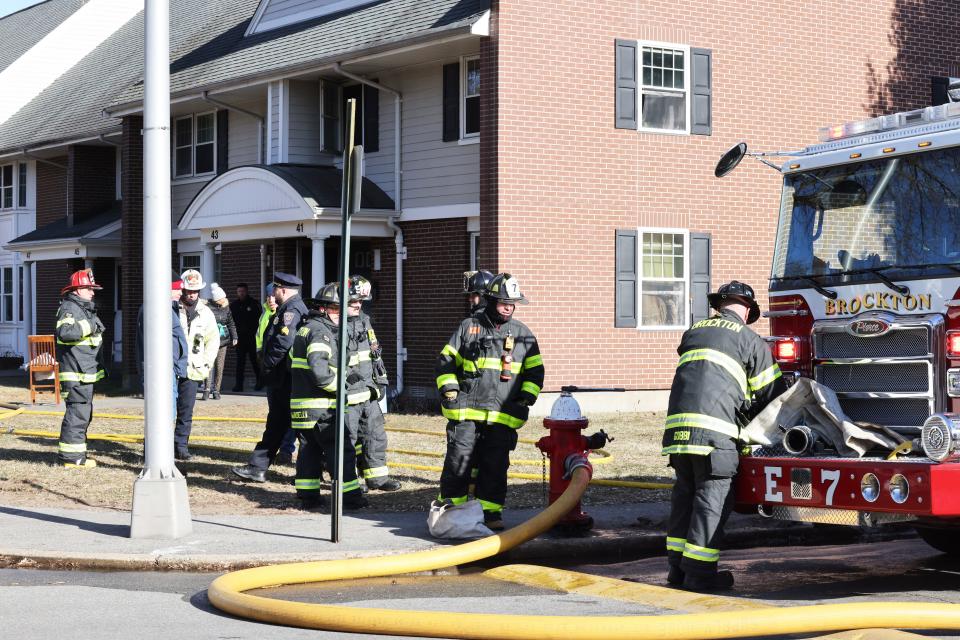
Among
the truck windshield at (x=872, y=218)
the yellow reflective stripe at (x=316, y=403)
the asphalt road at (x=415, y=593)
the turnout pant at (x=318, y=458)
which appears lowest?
the asphalt road at (x=415, y=593)

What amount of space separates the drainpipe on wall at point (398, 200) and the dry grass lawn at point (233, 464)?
270 centimetres

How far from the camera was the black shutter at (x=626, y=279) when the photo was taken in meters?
18.4

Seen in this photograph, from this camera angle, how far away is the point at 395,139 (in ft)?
66.1

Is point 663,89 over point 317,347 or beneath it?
over

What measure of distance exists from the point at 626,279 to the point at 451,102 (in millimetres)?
3650

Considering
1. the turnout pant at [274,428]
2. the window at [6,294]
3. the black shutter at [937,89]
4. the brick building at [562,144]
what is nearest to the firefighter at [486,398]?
the turnout pant at [274,428]

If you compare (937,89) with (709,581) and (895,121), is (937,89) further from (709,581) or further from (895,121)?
(709,581)

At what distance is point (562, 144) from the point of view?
58.8 feet

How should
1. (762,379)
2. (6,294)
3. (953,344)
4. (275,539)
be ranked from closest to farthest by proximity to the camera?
(953,344), (762,379), (275,539), (6,294)

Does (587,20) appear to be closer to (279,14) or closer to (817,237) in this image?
(279,14)

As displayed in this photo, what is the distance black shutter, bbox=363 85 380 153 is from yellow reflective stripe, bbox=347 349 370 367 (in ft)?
34.7

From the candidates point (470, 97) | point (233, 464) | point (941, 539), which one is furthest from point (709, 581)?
point (470, 97)

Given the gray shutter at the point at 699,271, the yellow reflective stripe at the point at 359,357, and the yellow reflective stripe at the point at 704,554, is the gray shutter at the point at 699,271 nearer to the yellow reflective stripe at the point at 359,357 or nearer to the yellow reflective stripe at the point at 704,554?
the yellow reflective stripe at the point at 359,357

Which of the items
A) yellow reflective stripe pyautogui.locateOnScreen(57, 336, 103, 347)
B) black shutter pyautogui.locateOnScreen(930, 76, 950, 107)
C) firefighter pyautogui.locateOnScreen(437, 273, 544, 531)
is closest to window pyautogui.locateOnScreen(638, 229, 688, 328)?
black shutter pyautogui.locateOnScreen(930, 76, 950, 107)
